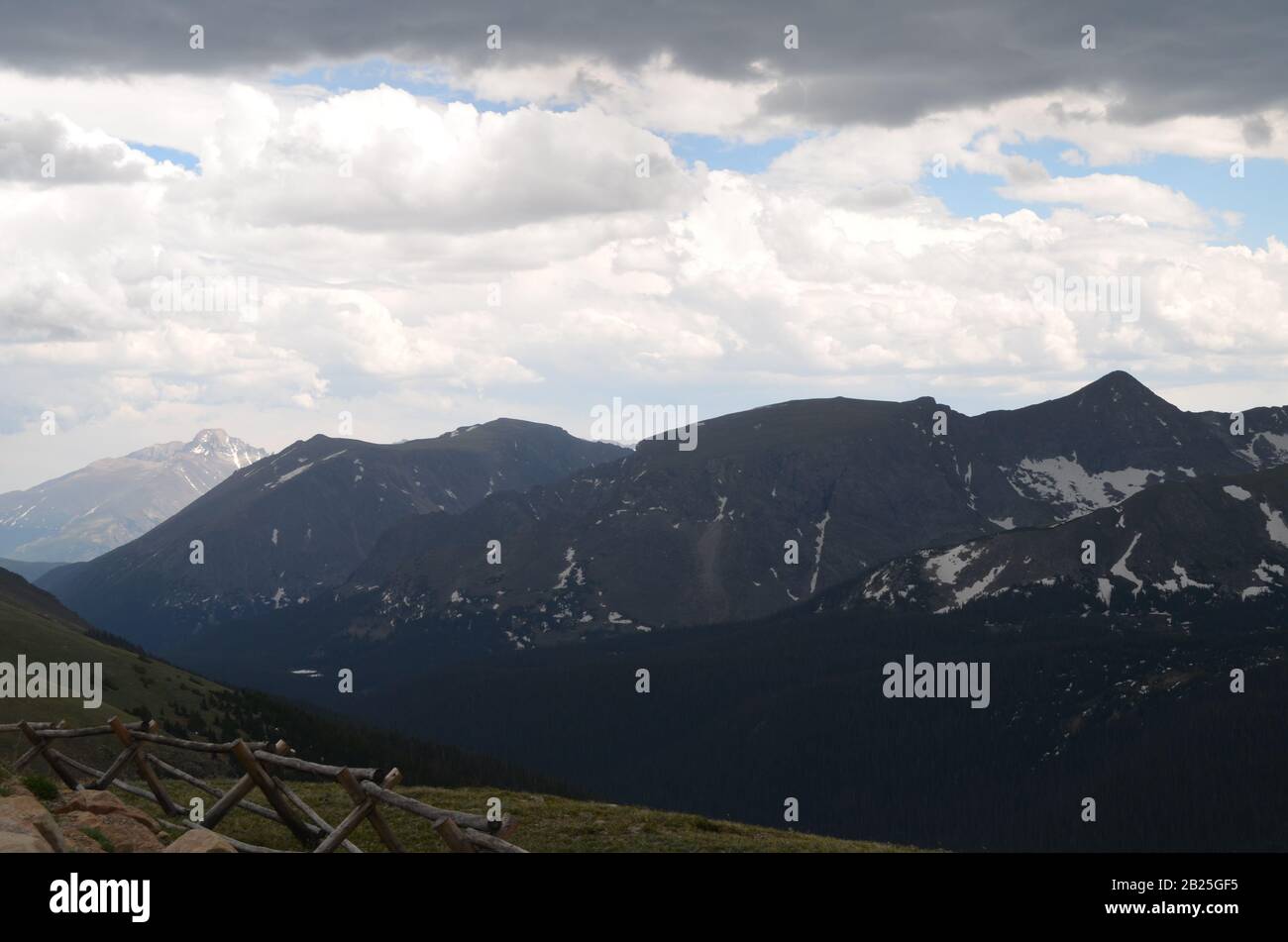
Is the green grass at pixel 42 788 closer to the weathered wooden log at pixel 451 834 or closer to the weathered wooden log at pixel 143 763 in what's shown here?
the weathered wooden log at pixel 143 763

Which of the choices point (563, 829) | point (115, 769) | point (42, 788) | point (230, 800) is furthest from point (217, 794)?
point (563, 829)

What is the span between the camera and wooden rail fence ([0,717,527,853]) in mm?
28375

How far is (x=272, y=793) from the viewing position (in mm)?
32438

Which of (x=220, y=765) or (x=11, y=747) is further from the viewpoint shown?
(x=220, y=765)

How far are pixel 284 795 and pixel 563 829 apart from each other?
37.2 feet

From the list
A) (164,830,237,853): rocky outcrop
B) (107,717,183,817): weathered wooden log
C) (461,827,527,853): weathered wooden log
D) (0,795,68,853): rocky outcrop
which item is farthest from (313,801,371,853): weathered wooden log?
(107,717,183,817): weathered wooden log

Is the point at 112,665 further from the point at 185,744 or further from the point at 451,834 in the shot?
the point at 451,834

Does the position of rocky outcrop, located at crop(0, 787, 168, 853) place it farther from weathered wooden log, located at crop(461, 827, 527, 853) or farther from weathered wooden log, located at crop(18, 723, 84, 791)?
weathered wooden log, located at crop(461, 827, 527, 853)
